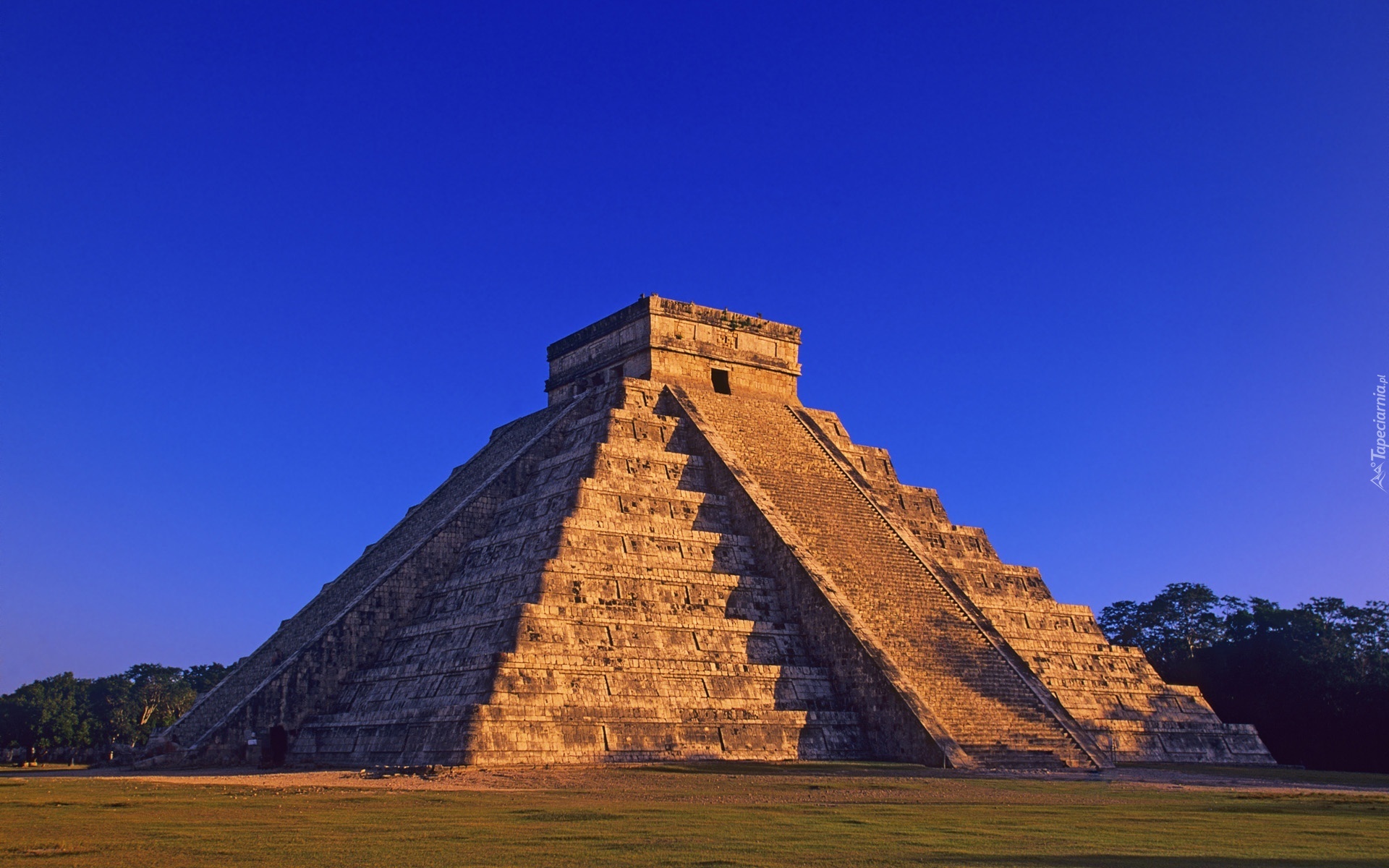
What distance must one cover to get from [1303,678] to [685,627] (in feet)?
71.4

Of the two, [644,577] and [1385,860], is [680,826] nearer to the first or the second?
[1385,860]

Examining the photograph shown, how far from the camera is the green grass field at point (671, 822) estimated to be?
33.7 ft

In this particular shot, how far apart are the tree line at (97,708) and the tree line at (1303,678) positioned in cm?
3382

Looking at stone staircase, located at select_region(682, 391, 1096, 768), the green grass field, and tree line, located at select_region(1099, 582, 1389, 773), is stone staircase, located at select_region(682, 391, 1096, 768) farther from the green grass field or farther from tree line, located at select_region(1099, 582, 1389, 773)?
tree line, located at select_region(1099, 582, 1389, 773)

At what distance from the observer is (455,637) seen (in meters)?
23.8

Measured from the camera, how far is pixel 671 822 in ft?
41.5

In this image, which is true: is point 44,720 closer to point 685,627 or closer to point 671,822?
point 685,627

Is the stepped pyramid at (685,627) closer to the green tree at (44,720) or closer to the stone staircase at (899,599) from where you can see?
the stone staircase at (899,599)

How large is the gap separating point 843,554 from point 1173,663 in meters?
23.0

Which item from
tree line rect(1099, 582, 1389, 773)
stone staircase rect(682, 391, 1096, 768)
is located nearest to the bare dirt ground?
stone staircase rect(682, 391, 1096, 768)

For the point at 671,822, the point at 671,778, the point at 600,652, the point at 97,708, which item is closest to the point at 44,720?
the point at 97,708

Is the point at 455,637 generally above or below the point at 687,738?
above

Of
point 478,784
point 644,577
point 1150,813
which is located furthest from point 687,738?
point 1150,813

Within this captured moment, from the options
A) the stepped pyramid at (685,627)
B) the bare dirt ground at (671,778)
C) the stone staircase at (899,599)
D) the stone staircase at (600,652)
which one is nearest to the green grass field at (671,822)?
the bare dirt ground at (671,778)
